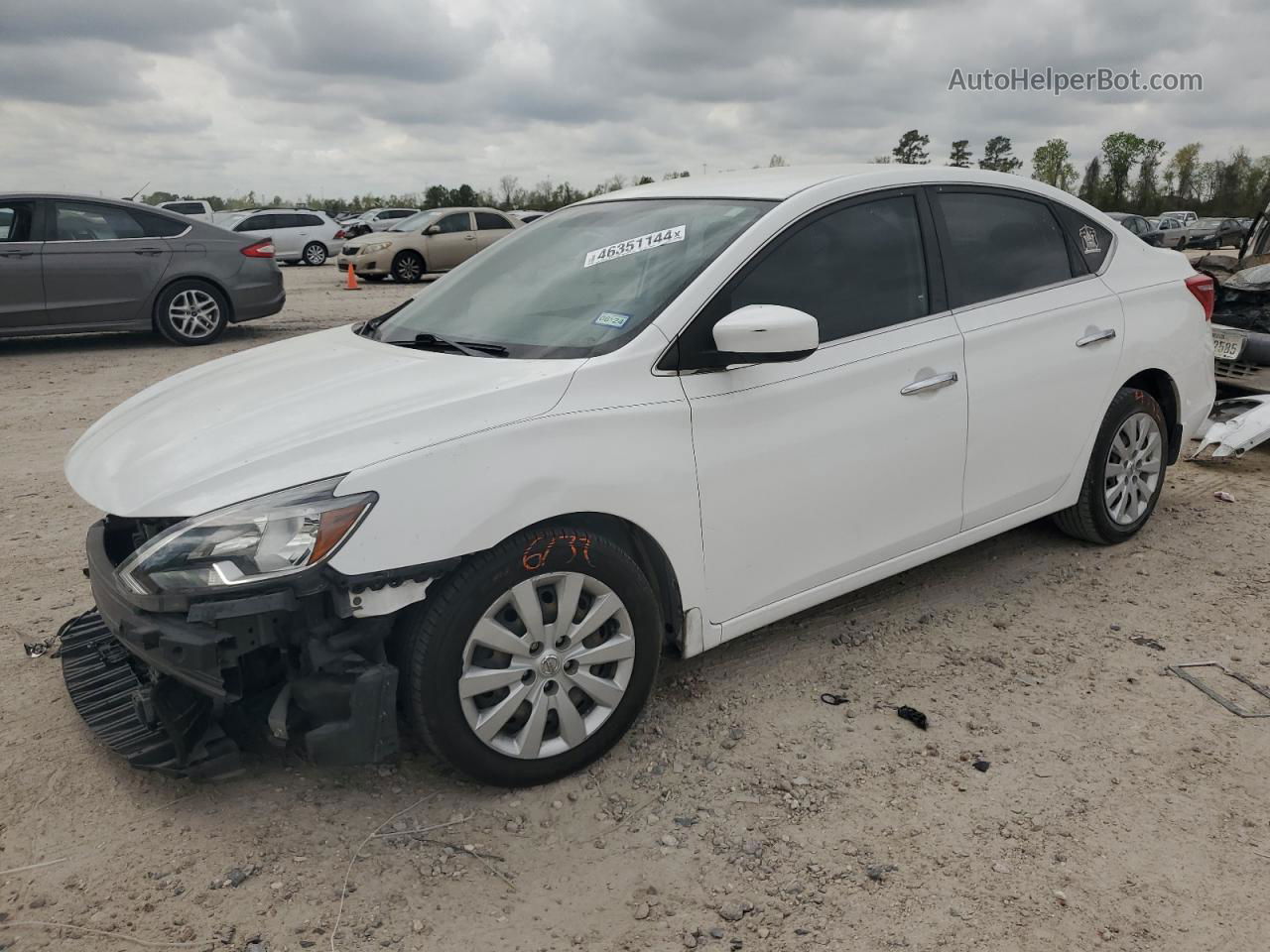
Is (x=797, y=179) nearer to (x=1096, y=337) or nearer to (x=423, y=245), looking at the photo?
(x=1096, y=337)

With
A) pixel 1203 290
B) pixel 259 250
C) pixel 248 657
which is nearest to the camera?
pixel 248 657

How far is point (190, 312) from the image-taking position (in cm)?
1042

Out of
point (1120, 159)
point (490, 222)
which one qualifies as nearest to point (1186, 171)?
point (1120, 159)

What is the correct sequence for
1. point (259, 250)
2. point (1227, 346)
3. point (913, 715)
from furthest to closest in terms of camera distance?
point (259, 250)
point (1227, 346)
point (913, 715)

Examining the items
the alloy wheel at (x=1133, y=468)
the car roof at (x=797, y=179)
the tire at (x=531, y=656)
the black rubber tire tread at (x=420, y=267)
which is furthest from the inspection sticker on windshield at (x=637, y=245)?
the black rubber tire tread at (x=420, y=267)

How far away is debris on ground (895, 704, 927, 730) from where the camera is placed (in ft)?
10.8

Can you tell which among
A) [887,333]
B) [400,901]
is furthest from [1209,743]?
[400,901]

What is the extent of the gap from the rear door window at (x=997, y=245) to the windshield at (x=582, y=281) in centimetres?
91

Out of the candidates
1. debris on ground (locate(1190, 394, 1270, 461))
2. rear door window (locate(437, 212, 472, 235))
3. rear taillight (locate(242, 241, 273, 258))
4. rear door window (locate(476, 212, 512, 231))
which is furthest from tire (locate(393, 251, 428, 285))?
debris on ground (locate(1190, 394, 1270, 461))

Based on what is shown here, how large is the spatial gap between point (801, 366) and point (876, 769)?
127cm

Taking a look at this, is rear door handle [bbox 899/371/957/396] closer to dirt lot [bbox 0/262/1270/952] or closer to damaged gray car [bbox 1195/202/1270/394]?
dirt lot [bbox 0/262/1270/952]

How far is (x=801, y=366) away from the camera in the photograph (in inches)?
130

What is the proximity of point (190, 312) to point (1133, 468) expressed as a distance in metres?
9.08

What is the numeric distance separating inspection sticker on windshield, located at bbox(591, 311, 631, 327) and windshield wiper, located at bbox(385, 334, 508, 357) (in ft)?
1.03
